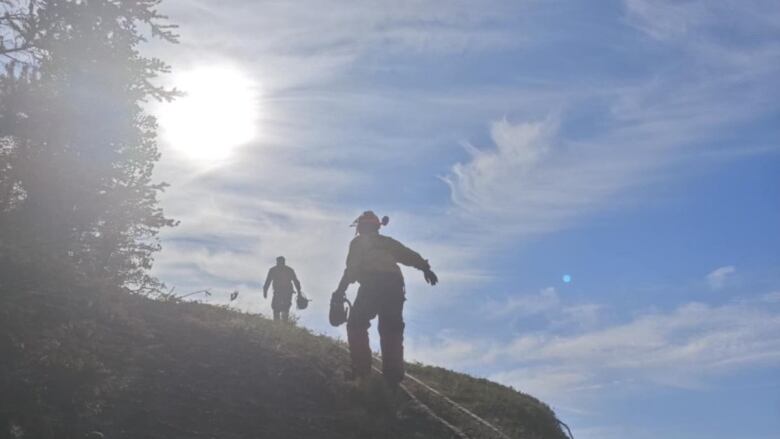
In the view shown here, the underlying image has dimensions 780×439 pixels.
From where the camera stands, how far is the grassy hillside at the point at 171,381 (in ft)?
25.5

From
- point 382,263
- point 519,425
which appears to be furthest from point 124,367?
point 519,425

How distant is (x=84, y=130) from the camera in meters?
23.9

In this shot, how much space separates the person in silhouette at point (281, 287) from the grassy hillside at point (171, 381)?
27.4 feet

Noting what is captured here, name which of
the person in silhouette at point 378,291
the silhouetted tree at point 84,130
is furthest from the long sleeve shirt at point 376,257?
the silhouetted tree at point 84,130

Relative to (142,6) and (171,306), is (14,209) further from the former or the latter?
(142,6)

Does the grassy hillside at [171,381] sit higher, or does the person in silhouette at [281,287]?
the person in silhouette at [281,287]

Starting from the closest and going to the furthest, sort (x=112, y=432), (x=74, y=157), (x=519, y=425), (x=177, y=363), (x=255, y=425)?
(x=112, y=432)
(x=255, y=425)
(x=177, y=363)
(x=519, y=425)
(x=74, y=157)

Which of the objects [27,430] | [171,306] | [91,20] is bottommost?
[27,430]

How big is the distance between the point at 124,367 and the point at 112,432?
6.67 ft

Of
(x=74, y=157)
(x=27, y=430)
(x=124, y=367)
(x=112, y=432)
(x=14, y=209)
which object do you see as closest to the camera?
(x=27, y=430)

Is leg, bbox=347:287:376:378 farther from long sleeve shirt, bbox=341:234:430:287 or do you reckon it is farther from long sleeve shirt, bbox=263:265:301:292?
long sleeve shirt, bbox=263:265:301:292

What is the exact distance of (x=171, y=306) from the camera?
1398 cm

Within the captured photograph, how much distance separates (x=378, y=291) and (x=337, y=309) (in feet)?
3.64

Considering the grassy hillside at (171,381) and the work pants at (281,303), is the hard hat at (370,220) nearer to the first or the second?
the grassy hillside at (171,381)
